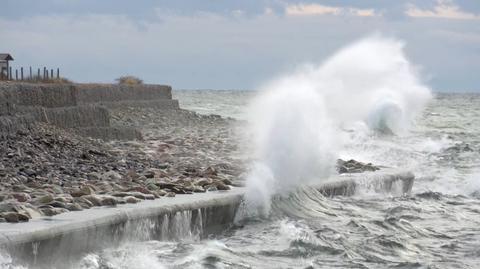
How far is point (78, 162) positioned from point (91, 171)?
1018 millimetres

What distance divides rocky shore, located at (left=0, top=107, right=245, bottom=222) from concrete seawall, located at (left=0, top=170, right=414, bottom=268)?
27 centimetres

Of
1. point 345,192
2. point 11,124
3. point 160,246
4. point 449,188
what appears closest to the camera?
point 160,246

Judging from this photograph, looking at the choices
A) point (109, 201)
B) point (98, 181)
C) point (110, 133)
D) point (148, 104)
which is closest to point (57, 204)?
point (109, 201)

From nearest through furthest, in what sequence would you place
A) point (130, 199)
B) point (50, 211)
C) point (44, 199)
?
point (50, 211), point (44, 199), point (130, 199)

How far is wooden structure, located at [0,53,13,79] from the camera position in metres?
27.4

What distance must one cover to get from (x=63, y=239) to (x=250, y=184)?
4.07 m

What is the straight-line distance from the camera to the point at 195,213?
31.7ft

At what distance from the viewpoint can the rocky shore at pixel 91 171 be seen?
9016 mm

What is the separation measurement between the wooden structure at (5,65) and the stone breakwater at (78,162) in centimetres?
530

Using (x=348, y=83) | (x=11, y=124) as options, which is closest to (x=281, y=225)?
(x=11, y=124)

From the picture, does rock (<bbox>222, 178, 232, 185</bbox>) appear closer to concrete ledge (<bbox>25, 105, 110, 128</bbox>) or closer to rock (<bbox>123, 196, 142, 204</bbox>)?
rock (<bbox>123, 196, 142, 204</bbox>)

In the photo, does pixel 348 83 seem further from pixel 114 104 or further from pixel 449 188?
pixel 449 188

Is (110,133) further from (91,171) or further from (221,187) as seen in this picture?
(221,187)

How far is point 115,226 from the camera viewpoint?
8320 millimetres
